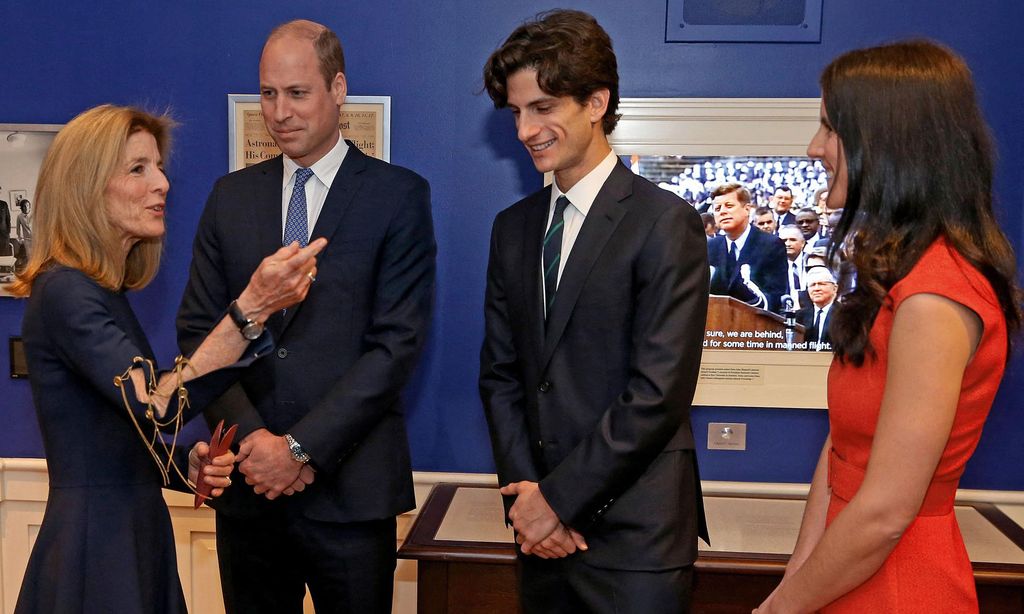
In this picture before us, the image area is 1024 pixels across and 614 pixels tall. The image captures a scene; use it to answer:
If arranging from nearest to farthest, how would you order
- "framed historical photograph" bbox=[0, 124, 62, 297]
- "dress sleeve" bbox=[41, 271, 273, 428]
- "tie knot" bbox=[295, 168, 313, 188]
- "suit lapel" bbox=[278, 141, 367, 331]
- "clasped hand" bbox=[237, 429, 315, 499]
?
"dress sleeve" bbox=[41, 271, 273, 428], "clasped hand" bbox=[237, 429, 315, 499], "suit lapel" bbox=[278, 141, 367, 331], "tie knot" bbox=[295, 168, 313, 188], "framed historical photograph" bbox=[0, 124, 62, 297]

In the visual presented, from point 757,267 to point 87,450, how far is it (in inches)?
80.3

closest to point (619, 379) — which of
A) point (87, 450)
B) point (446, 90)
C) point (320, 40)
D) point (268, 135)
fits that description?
point (87, 450)

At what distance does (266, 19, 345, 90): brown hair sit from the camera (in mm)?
2396

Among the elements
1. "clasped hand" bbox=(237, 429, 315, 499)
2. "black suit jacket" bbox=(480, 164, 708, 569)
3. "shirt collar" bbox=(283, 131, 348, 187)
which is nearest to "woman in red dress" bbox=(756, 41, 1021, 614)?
"black suit jacket" bbox=(480, 164, 708, 569)

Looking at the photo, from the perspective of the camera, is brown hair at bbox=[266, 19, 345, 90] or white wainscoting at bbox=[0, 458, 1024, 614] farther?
white wainscoting at bbox=[0, 458, 1024, 614]

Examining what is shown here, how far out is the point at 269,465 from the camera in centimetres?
222

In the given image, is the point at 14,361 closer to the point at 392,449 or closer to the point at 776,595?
the point at 392,449

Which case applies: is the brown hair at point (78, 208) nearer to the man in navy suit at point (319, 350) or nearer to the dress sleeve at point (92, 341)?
the dress sleeve at point (92, 341)

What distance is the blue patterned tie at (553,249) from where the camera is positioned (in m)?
2.06

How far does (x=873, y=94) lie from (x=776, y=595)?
0.87 meters

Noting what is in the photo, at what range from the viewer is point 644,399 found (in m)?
1.88

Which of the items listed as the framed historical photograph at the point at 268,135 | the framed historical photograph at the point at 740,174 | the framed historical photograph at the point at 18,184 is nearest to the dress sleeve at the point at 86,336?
the framed historical photograph at the point at 268,135

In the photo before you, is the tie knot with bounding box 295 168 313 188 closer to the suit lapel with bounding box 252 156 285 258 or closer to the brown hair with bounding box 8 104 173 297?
the suit lapel with bounding box 252 156 285 258

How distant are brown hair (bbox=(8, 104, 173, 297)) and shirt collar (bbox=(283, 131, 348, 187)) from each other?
0.59 m
